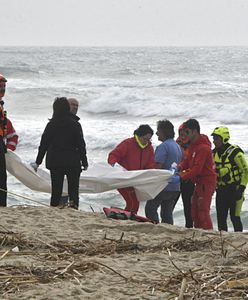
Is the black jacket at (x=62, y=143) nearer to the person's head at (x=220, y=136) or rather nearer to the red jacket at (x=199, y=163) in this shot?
the red jacket at (x=199, y=163)

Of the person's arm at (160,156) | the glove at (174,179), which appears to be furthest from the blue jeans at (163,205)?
the person's arm at (160,156)

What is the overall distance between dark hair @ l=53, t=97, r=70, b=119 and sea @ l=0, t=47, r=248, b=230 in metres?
2.86

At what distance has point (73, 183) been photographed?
28.3ft

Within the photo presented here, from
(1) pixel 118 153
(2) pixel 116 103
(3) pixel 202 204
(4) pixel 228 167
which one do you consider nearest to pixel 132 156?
(1) pixel 118 153

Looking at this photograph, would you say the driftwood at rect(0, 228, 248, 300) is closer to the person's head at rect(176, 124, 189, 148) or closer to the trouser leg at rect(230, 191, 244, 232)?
the person's head at rect(176, 124, 189, 148)

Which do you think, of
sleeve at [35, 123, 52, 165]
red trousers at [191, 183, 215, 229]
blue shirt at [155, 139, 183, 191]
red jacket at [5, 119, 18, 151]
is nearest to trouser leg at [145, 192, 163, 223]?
blue shirt at [155, 139, 183, 191]

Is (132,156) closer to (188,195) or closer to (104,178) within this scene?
(104,178)

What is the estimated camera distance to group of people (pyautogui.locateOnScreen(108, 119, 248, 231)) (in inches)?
324

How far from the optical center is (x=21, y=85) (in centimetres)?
4512

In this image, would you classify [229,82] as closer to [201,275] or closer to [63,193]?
[63,193]

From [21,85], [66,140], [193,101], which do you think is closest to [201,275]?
[66,140]

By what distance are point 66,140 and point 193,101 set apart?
2654 centimetres

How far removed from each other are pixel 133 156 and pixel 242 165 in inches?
52.7

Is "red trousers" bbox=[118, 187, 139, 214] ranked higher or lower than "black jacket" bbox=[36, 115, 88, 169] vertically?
lower
